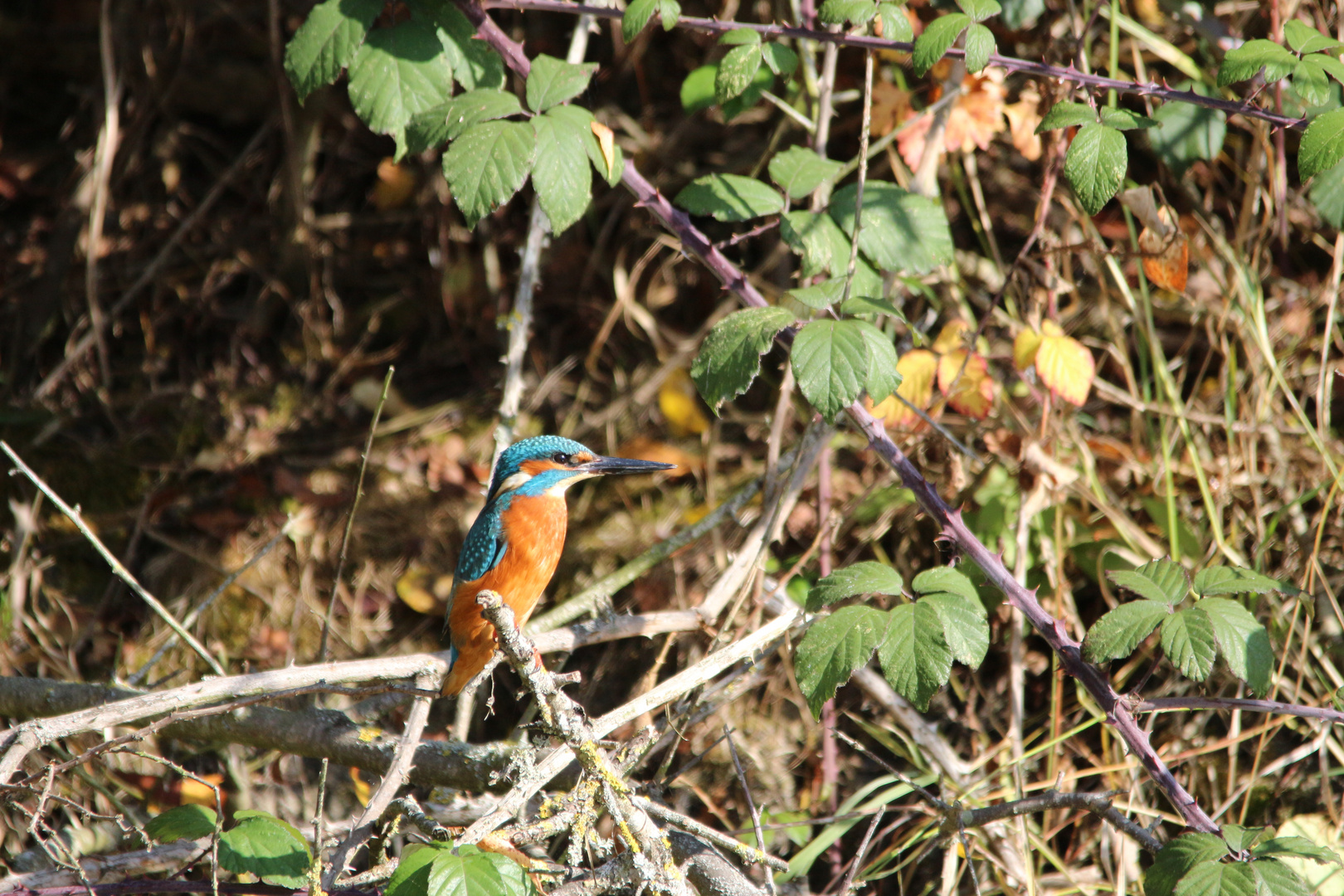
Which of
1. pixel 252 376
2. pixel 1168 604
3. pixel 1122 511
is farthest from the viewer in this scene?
pixel 252 376

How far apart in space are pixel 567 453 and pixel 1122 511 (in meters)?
1.57

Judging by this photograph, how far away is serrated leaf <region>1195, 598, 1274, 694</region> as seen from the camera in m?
1.57

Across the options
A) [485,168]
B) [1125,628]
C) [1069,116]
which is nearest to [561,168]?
[485,168]

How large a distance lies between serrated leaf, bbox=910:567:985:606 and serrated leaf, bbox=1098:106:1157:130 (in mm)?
839

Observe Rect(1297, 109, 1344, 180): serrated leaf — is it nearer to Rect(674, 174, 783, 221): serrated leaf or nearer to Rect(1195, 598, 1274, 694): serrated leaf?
Rect(1195, 598, 1274, 694): serrated leaf

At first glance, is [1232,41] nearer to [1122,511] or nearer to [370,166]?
[1122,511]

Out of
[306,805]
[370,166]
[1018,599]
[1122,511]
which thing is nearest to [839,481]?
[1122,511]

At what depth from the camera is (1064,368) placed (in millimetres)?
2475

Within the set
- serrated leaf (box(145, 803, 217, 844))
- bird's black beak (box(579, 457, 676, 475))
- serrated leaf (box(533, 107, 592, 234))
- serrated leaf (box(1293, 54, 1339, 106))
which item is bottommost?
serrated leaf (box(145, 803, 217, 844))

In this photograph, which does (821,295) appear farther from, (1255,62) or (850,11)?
(1255,62)

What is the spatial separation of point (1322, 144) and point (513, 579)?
195cm

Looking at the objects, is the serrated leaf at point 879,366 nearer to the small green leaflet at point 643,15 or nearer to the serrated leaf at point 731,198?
the serrated leaf at point 731,198

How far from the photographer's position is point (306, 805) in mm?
3143

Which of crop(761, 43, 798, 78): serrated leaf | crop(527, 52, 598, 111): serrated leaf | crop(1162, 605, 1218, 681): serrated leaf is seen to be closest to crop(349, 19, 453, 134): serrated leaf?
crop(527, 52, 598, 111): serrated leaf
